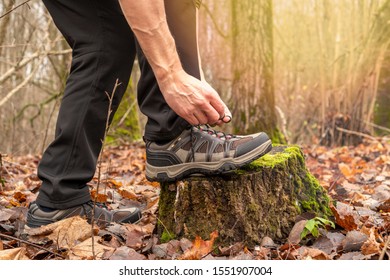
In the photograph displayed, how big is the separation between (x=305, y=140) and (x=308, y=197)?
8.17 metres

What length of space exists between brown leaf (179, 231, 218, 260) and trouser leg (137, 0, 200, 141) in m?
0.48

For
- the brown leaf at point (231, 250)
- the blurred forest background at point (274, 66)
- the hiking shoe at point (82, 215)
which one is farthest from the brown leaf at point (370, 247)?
the blurred forest background at point (274, 66)

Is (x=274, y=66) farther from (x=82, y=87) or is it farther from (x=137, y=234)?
(x=137, y=234)

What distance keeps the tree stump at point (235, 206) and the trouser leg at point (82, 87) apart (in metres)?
0.44

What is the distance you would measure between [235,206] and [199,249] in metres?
0.27

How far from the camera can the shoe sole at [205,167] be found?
2.10 meters

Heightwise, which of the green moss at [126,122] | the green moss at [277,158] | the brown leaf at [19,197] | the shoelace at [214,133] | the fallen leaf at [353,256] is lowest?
the green moss at [126,122]

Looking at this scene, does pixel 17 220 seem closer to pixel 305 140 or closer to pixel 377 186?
pixel 377 186

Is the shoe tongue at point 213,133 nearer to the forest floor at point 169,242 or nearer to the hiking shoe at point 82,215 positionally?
the forest floor at point 169,242

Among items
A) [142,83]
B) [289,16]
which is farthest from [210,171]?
[289,16]

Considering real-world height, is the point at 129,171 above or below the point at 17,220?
below

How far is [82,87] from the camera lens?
2.31m

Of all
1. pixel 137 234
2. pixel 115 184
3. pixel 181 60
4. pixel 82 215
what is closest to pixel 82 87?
pixel 181 60

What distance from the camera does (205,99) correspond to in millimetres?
2023
